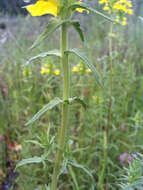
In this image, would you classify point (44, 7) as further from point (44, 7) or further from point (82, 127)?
point (82, 127)

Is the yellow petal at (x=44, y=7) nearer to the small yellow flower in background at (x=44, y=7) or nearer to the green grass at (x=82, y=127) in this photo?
the small yellow flower in background at (x=44, y=7)

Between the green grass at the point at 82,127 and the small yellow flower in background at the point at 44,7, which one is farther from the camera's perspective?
the green grass at the point at 82,127

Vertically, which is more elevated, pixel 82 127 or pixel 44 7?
pixel 44 7

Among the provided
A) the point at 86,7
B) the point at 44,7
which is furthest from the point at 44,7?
the point at 86,7

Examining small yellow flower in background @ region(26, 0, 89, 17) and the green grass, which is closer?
small yellow flower in background @ region(26, 0, 89, 17)

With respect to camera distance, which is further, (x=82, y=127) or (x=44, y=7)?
(x=82, y=127)

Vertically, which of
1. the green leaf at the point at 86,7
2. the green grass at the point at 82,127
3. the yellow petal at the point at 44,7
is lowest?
the green grass at the point at 82,127

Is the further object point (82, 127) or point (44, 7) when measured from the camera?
point (82, 127)

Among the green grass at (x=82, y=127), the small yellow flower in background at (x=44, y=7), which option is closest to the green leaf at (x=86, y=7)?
the small yellow flower in background at (x=44, y=7)

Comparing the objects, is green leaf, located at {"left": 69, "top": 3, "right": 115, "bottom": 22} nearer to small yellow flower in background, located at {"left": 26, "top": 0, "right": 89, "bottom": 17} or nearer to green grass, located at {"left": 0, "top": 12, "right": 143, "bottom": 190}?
small yellow flower in background, located at {"left": 26, "top": 0, "right": 89, "bottom": 17}

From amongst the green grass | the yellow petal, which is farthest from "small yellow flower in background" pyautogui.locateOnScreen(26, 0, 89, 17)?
the green grass

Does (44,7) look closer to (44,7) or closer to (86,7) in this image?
(44,7)

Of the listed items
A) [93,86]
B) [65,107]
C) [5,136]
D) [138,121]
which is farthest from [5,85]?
[65,107]

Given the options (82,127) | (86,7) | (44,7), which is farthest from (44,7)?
(82,127)
